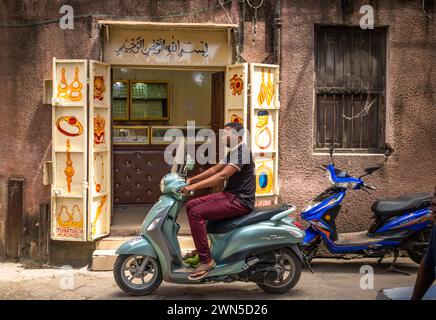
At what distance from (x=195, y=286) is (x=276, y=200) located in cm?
200

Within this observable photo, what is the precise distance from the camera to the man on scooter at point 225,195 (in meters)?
6.28

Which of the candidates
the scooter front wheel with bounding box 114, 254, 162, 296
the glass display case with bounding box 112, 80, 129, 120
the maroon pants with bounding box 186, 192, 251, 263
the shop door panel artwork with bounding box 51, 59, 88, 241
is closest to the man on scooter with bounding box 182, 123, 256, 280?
the maroon pants with bounding box 186, 192, 251, 263

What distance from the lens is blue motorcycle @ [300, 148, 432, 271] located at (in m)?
7.39

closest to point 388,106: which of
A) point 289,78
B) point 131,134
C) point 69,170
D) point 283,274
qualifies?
point 289,78

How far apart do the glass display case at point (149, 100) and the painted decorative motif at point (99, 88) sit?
364 centimetres

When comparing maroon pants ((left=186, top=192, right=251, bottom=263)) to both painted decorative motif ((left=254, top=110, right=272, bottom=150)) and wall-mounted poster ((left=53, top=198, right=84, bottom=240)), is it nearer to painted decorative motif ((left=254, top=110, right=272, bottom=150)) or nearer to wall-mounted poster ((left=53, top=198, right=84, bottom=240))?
painted decorative motif ((left=254, top=110, right=272, bottom=150))

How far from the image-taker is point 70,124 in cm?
791

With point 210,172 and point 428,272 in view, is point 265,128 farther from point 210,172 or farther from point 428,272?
point 428,272

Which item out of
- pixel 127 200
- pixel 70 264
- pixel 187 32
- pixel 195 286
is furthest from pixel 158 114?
pixel 195 286

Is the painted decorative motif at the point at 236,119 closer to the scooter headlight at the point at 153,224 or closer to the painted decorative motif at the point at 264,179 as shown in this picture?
the painted decorative motif at the point at 264,179

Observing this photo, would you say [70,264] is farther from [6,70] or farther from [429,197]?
[429,197]

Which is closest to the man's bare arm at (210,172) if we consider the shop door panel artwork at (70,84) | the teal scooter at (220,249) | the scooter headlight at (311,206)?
the teal scooter at (220,249)

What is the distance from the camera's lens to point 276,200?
8.42 m

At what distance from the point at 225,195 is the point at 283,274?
107 cm
